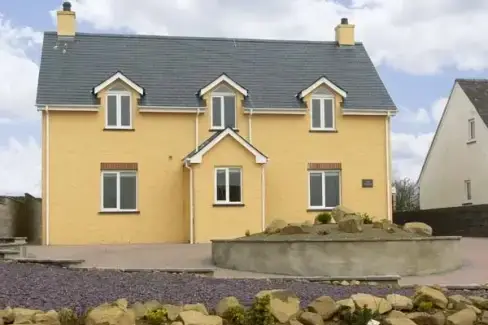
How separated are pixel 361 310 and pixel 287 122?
68.8ft

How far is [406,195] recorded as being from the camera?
193 ft

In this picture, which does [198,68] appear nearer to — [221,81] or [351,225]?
[221,81]

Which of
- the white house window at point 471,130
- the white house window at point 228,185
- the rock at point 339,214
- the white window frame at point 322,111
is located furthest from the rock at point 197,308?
the white house window at point 471,130

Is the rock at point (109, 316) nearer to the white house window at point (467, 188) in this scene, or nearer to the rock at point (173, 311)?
the rock at point (173, 311)

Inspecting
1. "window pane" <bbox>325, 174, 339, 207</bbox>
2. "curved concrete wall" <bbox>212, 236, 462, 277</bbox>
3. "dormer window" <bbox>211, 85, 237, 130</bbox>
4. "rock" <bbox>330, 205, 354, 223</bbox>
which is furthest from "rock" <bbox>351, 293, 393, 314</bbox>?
"dormer window" <bbox>211, 85, 237, 130</bbox>

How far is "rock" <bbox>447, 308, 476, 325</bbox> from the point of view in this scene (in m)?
10.6

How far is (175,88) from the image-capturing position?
1220 inches

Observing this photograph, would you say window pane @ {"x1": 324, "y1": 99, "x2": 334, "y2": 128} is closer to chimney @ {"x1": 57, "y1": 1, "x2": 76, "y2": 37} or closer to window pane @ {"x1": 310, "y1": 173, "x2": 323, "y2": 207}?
window pane @ {"x1": 310, "y1": 173, "x2": 323, "y2": 207}

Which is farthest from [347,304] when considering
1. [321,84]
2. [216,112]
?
[321,84]

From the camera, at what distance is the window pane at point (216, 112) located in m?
30.6

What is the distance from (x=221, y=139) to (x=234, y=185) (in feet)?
6.23

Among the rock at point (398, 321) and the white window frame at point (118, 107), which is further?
the white window frame at point (118, 107)

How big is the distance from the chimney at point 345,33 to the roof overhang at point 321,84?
4533 millimetres

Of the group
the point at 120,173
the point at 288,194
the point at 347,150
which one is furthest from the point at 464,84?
the point at 120,173
